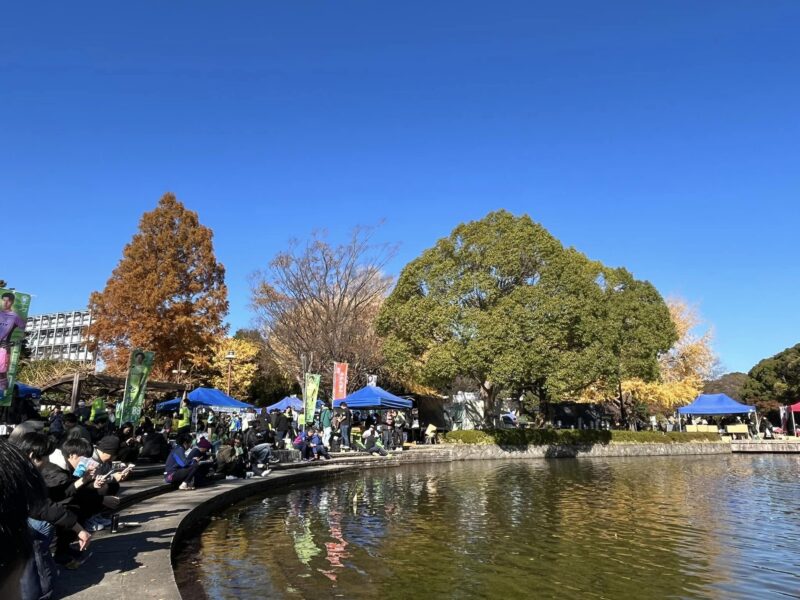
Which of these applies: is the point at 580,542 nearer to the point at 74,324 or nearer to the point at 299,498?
the point at 299,498

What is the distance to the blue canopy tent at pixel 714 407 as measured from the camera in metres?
31.9

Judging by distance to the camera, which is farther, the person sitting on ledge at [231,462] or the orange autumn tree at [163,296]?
the orange autumn tree at [163,296]

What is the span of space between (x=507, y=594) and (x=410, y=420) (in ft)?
85.8

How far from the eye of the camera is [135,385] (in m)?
12.8

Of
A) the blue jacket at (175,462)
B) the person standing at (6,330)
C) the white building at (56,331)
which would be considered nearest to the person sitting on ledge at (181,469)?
the blue jacket at (175,462)

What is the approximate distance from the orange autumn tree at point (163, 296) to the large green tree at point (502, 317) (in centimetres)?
889

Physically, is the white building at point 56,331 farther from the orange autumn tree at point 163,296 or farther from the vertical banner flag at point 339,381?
the vertical banner flag at point 339,381

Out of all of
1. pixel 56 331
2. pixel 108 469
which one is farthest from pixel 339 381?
pixel 56 331

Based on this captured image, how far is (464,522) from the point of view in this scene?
976cm

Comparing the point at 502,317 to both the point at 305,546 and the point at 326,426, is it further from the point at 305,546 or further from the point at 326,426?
the point at 305,546

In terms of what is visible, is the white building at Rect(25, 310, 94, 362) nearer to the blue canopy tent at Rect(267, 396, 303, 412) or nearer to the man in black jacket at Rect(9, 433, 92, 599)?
the blue canopy tent at Rect(267, 396, 303, 412)

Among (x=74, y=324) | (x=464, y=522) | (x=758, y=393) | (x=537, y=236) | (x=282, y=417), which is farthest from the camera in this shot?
(x=74, y=324)

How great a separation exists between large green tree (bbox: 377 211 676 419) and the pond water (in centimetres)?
907

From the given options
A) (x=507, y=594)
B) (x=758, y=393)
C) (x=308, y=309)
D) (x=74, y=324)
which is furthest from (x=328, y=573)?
(x=74, y=324)
